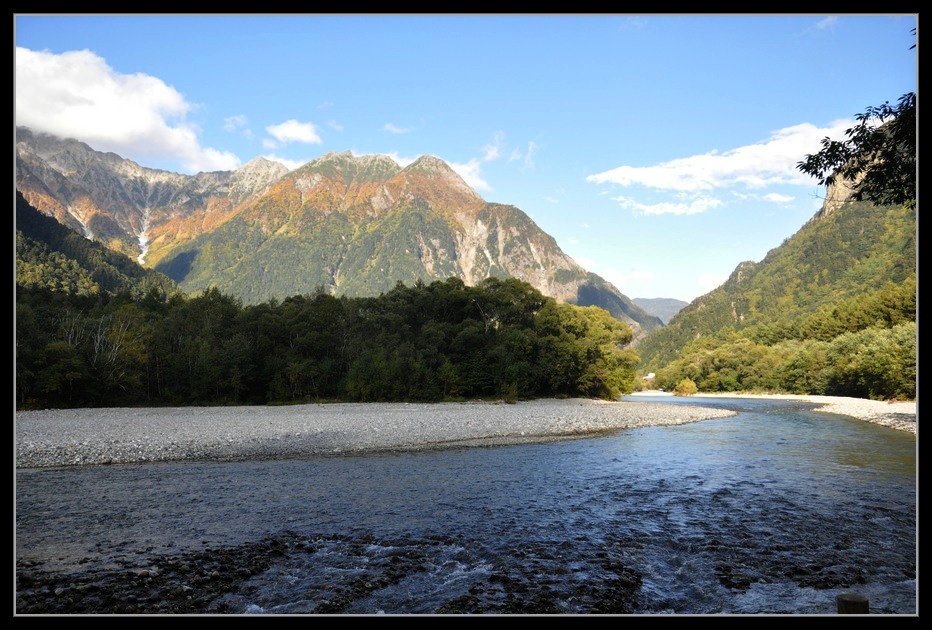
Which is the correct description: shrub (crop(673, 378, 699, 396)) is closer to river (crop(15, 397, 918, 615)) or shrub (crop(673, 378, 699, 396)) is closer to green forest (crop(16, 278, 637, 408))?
green forest (crop(16, 278, 637, 408))

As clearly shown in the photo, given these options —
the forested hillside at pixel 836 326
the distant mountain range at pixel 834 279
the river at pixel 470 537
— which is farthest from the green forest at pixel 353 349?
the river at pixel 470 537

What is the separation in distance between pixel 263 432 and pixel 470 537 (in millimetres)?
21228

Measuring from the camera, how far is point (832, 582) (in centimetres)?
891

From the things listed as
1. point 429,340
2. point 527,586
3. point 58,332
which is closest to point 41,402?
point 58,332

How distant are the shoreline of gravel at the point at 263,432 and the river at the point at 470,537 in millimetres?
2881

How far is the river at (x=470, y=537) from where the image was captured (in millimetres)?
8367

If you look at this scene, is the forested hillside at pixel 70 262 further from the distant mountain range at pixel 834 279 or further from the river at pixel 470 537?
the distant mountain range at pixel 834 279

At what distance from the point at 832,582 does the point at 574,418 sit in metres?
31.7

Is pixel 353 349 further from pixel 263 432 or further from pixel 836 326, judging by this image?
pixel 836 326

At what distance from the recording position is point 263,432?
29.5 m

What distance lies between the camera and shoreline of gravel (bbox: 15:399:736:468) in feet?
75.7

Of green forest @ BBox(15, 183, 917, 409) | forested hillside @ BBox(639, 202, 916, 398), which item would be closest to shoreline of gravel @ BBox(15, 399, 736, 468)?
green forest @ BBox(15, 183, 917, 409)

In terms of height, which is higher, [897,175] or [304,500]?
[897,175]
